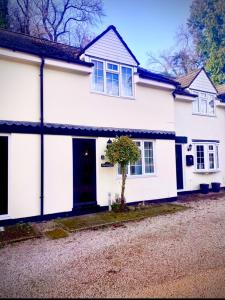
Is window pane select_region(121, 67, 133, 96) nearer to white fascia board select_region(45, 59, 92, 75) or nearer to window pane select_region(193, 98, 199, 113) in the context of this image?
white fascia board select_region(45, 59, 92, 75)

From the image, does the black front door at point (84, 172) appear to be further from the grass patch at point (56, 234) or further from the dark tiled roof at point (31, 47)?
the dark tiled roof at point (31, 47)

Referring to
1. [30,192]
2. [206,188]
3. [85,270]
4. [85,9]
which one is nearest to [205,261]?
[85,270]

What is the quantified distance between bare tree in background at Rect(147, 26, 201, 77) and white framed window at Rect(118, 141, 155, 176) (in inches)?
861

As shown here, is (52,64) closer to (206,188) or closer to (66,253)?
(66,253)

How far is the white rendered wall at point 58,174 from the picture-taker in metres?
8.21

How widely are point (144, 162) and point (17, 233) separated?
21.1 ft

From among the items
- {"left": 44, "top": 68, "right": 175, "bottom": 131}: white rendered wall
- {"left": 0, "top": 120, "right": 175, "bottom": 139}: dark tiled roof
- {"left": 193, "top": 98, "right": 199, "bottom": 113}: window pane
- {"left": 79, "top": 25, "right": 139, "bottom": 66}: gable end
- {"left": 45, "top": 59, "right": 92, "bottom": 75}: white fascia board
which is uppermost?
{"left": 79, "top": 25, "right": 139, "bottom": 66}: gable end

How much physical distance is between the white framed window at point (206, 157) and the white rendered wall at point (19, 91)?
34.3 ft

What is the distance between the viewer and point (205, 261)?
15.2 feet

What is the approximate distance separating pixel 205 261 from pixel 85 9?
25738 mm

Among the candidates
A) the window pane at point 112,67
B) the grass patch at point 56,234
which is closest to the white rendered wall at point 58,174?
the grass patch at point 56,234

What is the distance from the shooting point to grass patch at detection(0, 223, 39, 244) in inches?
239

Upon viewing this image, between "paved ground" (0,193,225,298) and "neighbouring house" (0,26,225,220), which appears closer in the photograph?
"paved ground" (0,193,225,298)

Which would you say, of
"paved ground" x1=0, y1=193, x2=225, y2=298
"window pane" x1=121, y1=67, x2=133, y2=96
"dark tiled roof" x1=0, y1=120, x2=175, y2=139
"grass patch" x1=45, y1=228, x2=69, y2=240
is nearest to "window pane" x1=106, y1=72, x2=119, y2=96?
"window pane" x1=121, y1=67, x2=133, y2=96
